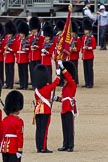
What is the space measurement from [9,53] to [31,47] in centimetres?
71

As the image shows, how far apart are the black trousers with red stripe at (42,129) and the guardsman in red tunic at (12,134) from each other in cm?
241

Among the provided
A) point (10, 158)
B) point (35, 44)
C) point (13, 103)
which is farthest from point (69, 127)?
point (35, 44)

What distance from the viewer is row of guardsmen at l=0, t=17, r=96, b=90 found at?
66.3ft

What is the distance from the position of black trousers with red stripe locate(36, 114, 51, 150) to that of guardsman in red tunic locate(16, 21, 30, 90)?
731 cm

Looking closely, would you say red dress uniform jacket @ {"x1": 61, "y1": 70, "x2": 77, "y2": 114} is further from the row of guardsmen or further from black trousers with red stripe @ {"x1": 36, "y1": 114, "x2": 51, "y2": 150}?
the row of guardsmen

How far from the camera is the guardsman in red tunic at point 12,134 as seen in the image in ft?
34.4

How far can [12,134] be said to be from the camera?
10.6 meters

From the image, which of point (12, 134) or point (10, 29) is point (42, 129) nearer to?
point (12, 134)

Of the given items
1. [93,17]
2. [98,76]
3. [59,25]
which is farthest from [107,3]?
[59,25]

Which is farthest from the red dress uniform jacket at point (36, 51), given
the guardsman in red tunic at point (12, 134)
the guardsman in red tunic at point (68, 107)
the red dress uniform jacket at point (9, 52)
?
the guardsman in red tunic at point (12, 134)

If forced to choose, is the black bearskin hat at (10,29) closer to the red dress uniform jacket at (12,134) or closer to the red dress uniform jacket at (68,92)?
the red dress uniform jacket at (68,92)

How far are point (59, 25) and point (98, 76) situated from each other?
2804mm

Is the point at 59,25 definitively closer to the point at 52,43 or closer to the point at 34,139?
the point at 52,43

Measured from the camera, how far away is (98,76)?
926 inches
